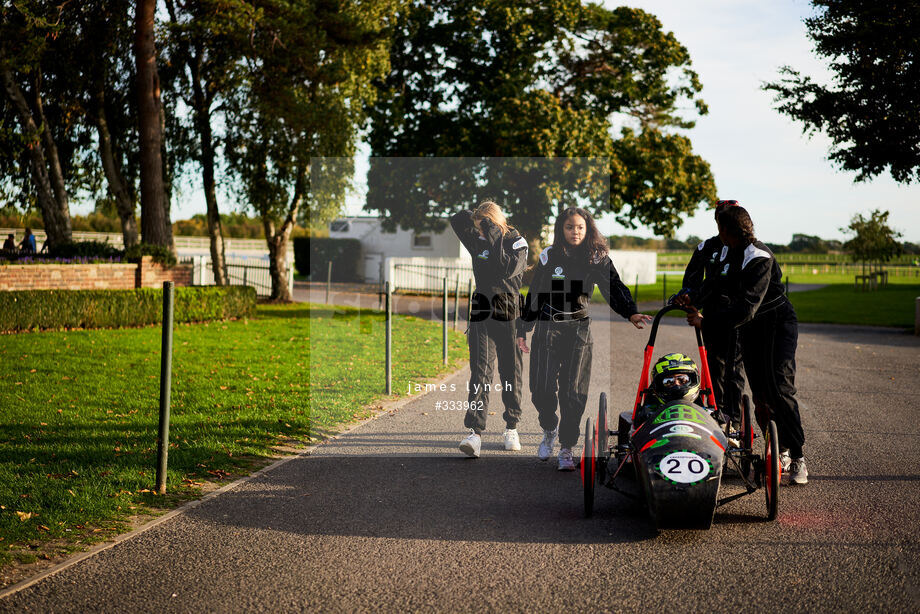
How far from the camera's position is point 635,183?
2788 centimetres

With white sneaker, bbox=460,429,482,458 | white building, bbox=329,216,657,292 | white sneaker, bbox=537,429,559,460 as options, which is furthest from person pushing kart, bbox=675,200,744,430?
white building, bbox=329,216,657,292

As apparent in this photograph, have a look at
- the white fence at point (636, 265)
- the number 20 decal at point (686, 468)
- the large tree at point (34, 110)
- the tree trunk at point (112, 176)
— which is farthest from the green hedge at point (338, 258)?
the number 20 decal at point (686, 468)

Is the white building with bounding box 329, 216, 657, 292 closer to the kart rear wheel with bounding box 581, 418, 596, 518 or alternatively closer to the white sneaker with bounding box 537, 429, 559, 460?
the white sneaker with bounding box 537, 429, 559, 460

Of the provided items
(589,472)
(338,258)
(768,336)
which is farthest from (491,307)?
(338,258)

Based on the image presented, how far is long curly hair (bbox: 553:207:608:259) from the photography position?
596cm

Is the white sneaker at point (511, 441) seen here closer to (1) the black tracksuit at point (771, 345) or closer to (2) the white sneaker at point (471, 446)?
(2) the white sneaker at point (471, 446)

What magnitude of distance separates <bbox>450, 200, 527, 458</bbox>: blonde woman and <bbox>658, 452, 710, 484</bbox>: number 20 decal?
241cm

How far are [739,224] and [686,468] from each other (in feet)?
6.76

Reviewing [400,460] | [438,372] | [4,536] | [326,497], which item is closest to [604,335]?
[438,372]

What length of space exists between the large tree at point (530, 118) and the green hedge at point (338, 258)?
14.9 metres

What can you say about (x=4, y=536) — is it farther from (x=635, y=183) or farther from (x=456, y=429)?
(x=635, y=183)

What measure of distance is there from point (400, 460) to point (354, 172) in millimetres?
20806

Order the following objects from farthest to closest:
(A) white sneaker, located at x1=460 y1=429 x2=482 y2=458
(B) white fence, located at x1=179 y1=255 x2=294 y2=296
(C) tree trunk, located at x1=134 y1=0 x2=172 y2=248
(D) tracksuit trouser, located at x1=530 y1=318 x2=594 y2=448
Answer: (B) white fence, located at x1=179 y1=255 x2=294 y2=296 → (C) tree trunk, located at x1=134 y1=0 x2=172 y2=248 → (A) white sneaker, located at x1=460 y1=429 x2=482 y2=458 → (D) tracksuit trouser, located at x1=530 y1=318 x2=594 y2=448

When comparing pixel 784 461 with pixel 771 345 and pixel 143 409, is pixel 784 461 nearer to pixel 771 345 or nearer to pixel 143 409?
pixel 771 345
